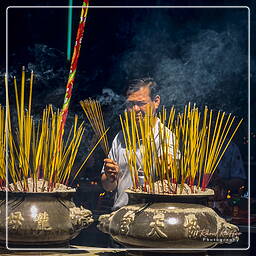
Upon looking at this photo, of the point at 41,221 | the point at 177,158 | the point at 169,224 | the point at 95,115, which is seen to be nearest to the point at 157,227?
the point at 169,224

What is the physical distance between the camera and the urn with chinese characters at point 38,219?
73.0 inches

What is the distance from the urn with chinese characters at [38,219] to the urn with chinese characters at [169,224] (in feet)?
0.58

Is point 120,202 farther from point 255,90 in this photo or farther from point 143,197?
point 255,90

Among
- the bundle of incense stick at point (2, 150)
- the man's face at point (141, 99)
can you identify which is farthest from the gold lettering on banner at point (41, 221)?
the man's face at point (141, 99)

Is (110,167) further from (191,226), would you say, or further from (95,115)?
(191,226)

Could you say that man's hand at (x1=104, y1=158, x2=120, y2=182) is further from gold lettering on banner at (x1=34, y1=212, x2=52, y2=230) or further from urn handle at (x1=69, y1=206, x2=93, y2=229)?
gold lettering on banner at (x1=34, y1=212, x2=52, y2=230)

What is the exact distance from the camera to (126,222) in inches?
68.9

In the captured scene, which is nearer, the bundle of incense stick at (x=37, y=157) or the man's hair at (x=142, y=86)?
the bundle of incense stick at (x=37, y=157)

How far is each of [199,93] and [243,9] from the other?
39 centimetres

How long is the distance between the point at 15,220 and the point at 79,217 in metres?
0.19

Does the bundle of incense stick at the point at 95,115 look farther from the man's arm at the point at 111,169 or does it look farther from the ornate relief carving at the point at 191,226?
the ornate relief carving at the point at 191,226

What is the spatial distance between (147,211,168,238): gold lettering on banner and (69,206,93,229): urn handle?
0.28 metres

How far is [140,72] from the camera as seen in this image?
2.76 metres

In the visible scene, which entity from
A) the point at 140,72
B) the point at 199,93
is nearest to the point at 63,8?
the point at 140,72
